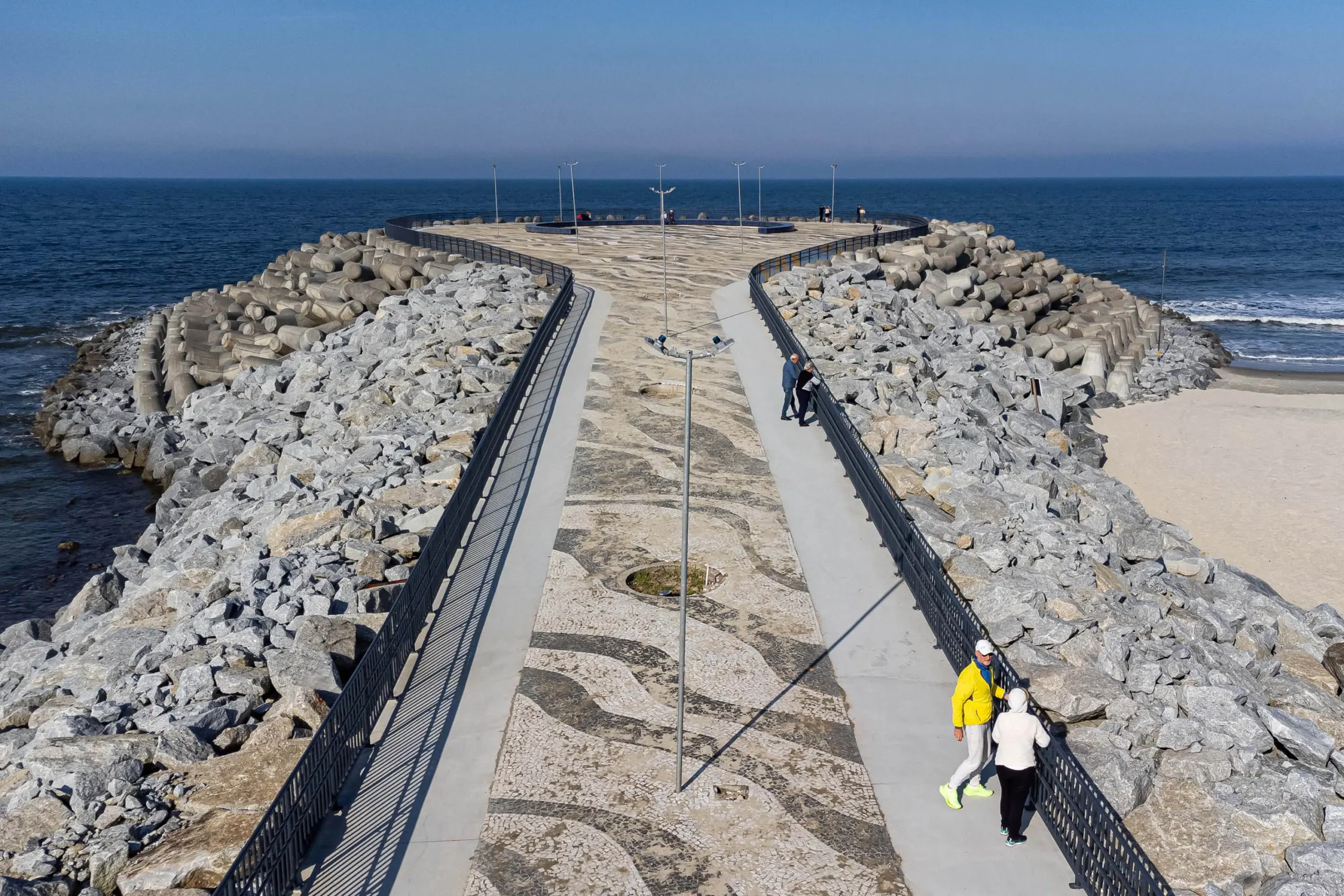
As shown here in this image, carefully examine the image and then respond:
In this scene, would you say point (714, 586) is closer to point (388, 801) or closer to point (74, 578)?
point (388, 801)

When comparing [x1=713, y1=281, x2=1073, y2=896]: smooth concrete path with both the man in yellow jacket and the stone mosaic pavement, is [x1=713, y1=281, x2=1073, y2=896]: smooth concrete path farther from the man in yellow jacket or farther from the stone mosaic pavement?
the man in yellow jacket

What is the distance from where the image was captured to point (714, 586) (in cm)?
1408

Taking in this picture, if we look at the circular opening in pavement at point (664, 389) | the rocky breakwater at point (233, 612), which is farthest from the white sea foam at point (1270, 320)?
the circular opening in pavement at point (664, 389)

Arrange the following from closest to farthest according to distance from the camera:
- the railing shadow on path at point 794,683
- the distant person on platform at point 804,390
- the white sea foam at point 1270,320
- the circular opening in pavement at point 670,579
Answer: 1. the railing shadow on path at point 794,683
2. the circular opening in pavement at point 670,579
3. the distant person on platform at point 804,390
4. the white sea foam at point 1270,320

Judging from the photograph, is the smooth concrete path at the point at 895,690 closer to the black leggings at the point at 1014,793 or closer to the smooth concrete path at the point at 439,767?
the black leggings at the point at 1014,793

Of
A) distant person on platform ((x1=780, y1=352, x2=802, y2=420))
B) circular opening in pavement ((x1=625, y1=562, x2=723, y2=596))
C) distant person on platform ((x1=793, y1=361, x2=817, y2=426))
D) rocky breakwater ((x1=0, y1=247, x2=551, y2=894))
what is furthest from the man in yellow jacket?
distant person on platform ((x1=780, y1=352, x2=802, y2=420))

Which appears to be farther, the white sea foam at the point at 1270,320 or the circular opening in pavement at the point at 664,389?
the white sea foam at the point at 1270,320

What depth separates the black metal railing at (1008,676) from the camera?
316 inches

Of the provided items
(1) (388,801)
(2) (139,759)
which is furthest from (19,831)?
(1) (388,801)

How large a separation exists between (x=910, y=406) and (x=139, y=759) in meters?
15.1

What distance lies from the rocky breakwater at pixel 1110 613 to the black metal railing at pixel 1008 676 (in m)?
0.70

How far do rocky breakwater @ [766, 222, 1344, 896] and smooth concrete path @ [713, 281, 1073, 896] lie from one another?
0.91m

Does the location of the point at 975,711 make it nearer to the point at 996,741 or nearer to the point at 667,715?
the point at 996,741

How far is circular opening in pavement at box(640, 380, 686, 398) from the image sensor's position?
867 inches
